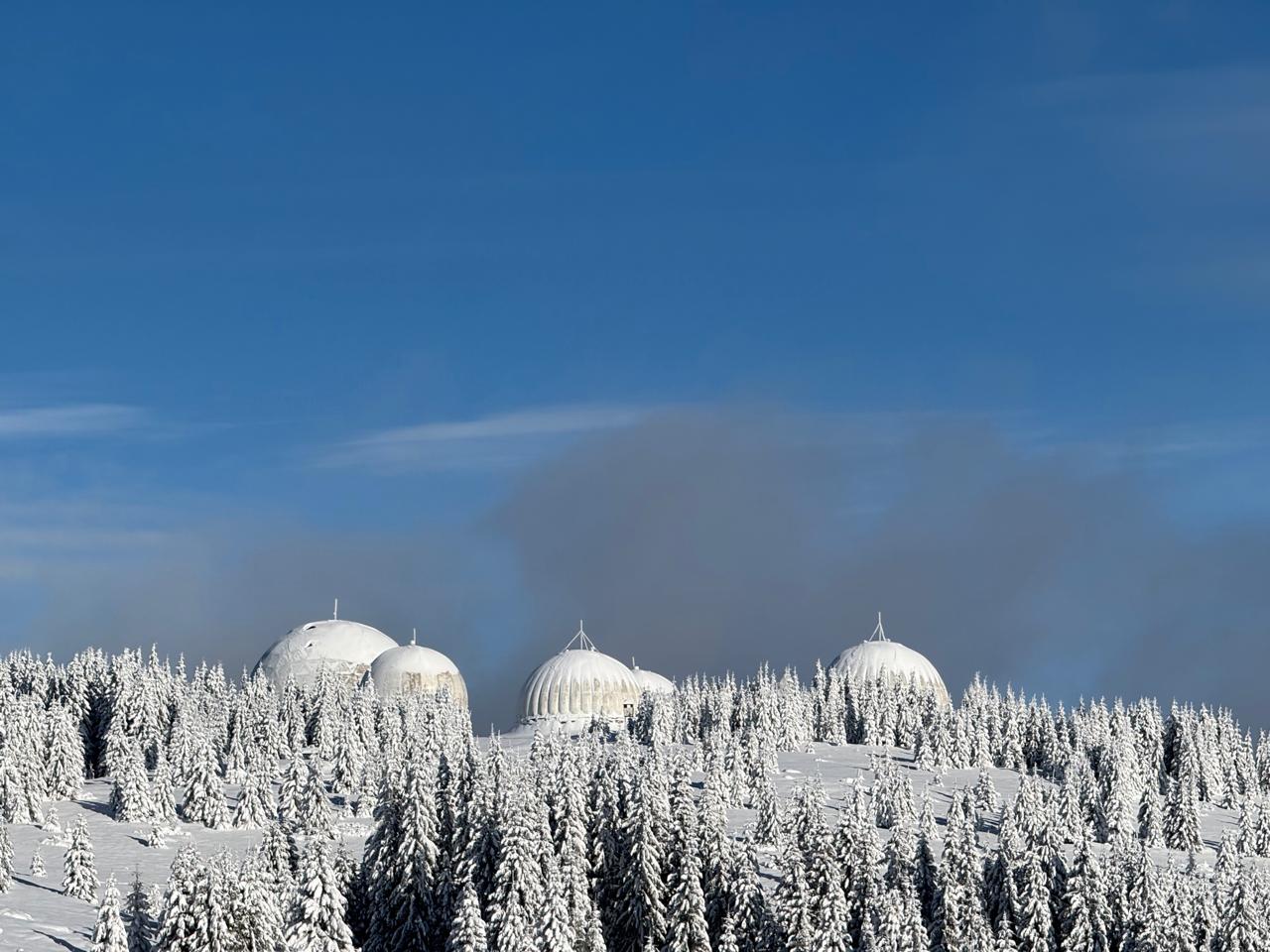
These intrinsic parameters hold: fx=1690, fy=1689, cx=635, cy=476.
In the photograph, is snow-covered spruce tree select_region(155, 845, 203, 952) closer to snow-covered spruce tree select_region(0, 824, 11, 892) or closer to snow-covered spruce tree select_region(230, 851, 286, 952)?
snow-covered spruce tree select_region(230, 851, 286, 952)

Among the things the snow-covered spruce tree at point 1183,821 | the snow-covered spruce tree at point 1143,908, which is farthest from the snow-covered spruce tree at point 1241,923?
the snow-covered spruce tree at point 1183,821

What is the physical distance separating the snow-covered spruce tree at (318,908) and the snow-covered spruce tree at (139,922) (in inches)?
219

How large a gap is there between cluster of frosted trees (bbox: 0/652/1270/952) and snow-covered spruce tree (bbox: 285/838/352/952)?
0.11 metres

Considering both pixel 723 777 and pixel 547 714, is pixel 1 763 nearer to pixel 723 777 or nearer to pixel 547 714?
pixel 723 777

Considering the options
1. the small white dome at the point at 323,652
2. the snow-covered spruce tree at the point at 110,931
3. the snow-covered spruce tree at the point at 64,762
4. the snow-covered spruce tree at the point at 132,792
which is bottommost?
the snow-covered spruce tree at the point at 110,931

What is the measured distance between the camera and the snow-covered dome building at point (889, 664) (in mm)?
173250

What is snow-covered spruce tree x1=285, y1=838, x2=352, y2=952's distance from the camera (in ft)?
218

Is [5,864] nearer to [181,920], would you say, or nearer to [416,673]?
[181,920]

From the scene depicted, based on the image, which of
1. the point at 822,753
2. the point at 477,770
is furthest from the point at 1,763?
the point at 822,753

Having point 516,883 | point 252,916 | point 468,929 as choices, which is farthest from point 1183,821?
point 252,916

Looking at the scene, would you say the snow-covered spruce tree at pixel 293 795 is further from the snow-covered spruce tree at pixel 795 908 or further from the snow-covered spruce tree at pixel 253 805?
the snow-covered spruce tree at pixel 795 908

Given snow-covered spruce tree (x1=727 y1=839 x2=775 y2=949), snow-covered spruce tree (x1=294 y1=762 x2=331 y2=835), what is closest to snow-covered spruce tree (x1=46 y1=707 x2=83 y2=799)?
snow-covered spruce tree (x1=294 y1=762 x2=331 y2=835)

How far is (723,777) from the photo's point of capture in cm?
10544

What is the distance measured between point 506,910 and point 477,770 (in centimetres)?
988
